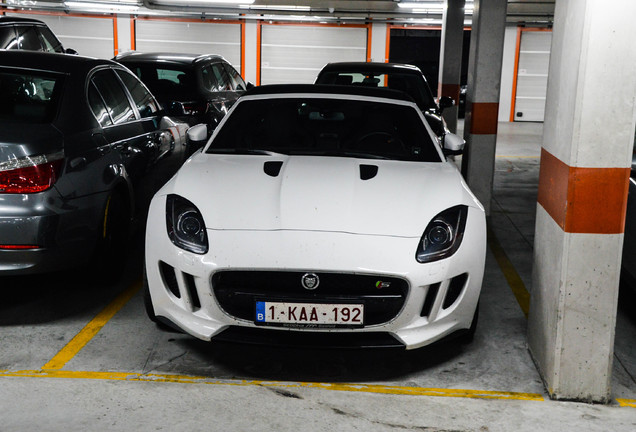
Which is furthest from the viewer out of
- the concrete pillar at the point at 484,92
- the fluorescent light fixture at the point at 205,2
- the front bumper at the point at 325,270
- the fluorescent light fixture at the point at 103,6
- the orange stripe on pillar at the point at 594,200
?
the fluorescent light fixture at the point at 103,6

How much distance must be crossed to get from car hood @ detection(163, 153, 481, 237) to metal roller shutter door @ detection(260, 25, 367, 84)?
1857 cm

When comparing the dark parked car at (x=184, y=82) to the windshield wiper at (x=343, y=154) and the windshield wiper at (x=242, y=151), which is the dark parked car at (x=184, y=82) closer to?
the windshield wiper at (x=242, y=151)

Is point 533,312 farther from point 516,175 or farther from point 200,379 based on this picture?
point 516,175

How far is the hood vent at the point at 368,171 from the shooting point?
13.0 ft

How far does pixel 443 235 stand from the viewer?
358 cm

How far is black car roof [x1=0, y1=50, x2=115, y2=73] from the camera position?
473 centimetres

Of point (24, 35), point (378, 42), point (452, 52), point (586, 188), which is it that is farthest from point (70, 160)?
point (378, 42)

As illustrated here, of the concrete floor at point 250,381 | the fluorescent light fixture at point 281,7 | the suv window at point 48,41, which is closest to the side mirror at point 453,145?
the concrete floor at point 250,381

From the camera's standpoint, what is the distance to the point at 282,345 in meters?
3.38

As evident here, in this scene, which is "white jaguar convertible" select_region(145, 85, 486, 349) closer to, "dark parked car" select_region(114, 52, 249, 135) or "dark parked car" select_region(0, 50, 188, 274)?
"dark parked car" select_region(0, 50, 188, 274)

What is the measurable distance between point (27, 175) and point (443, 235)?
2.18 meters

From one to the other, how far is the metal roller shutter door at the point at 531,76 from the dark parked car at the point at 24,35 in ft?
48.9

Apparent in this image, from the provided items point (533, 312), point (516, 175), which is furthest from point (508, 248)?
point (516, 175)

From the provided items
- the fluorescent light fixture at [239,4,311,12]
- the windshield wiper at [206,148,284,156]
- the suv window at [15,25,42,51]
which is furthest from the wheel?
the fluorescent light fixture at [239,4,311,12]
